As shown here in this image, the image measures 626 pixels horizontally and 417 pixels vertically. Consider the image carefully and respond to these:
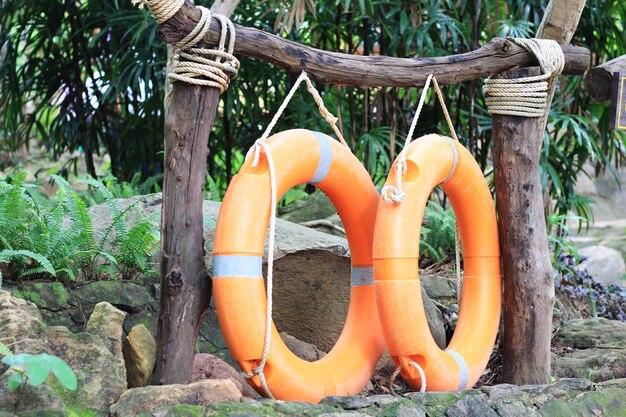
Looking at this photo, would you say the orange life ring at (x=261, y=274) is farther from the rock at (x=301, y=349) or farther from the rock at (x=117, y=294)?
the rock at (x=117, y=294)

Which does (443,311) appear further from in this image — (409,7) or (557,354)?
(409,7)

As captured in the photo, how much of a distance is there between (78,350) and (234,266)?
0.55 meters

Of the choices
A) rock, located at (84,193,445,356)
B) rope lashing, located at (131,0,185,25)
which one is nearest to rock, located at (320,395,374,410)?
rock, located at (84,193,445,356)

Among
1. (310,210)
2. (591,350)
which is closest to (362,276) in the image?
(591,350)

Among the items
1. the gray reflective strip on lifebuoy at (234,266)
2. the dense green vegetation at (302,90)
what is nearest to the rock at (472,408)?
the gray reflective strip on lifebuoy at (234,266)

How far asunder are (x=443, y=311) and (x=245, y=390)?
162 cm

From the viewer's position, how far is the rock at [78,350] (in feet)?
7.72

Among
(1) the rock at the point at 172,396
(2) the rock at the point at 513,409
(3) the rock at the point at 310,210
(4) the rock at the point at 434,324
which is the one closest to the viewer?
(1) the rock at the point at 172,396

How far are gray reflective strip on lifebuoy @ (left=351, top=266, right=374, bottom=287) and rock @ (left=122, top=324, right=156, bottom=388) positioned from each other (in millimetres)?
864

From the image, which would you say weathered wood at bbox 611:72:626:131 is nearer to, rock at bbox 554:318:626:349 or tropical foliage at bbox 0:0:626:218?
rock at bbox 554:318:626:349

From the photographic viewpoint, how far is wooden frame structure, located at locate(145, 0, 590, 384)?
8.75 feet

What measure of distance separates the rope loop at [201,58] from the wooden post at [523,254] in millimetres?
1296

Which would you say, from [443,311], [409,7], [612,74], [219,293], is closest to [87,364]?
[219,293]

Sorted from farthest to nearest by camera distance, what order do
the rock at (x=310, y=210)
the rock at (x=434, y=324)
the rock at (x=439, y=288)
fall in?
the rock at (x=310, y=210) < the rock at (x=439, y=288) < the rock at (x=434, y=324)
